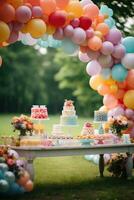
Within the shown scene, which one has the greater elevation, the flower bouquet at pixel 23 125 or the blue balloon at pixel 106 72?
the blue balloon at pixel 106 72

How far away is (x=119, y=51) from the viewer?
8961mm

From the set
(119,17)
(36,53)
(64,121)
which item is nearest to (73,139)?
(64,121)

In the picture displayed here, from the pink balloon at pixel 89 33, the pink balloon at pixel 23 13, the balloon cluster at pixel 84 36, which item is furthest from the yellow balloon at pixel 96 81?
the pink balloon at pixel 23 13

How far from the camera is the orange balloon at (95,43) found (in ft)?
28.1

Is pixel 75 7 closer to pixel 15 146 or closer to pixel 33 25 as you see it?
pixel 33 25

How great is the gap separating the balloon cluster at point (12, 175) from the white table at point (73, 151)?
23 cm

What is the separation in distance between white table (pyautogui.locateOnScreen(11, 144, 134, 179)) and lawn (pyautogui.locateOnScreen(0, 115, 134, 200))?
324 millimetres

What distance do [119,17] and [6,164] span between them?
9.01 m

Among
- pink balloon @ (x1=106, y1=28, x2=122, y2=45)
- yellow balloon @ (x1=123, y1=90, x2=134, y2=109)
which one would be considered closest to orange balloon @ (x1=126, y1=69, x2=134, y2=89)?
yellow balloon @ (x1=123, y1=90, x2=134, y2=109)

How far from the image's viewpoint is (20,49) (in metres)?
37.6

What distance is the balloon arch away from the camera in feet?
25.8

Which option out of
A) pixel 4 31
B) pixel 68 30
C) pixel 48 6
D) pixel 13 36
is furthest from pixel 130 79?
pixel 4 31

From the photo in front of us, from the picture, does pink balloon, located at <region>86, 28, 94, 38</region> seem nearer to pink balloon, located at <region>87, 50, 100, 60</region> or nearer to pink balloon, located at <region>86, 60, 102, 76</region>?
pink balloon, located at <region>87, 50, 100, 60</region>

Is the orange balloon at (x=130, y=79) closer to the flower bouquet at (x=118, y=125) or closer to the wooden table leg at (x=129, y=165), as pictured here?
the flower bouquet at (x=118, y=125)
